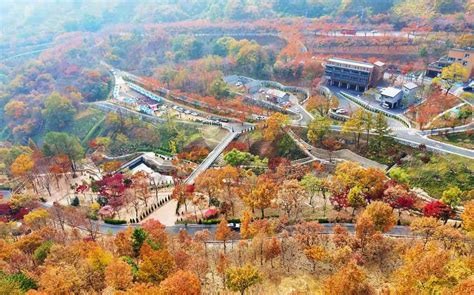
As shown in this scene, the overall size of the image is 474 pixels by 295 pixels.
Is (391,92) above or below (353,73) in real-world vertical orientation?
below

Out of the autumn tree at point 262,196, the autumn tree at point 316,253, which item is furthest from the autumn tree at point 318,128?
the autumn tree at point 316,253

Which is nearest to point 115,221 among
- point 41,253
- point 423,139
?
point 41,253

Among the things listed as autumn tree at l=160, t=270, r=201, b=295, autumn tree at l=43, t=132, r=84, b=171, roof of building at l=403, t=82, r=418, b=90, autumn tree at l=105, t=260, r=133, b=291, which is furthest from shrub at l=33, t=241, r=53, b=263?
roof of building at l=403, t=82, r=418, b=90

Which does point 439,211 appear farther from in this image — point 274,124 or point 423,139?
point 274,124

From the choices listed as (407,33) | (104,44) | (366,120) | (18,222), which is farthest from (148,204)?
(104,44)

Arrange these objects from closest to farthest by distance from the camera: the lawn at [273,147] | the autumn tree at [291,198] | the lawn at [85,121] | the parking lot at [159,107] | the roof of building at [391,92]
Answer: the autumn tree at [291,198] → the lawn at [273,147] → the roof of building at [391,92] → the parking lot at [159,107] → the lawn at [85,121]

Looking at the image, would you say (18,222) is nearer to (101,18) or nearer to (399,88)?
(399,88)

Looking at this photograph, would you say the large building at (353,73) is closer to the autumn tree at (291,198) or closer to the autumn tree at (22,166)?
the autumn tree at (291,198)
